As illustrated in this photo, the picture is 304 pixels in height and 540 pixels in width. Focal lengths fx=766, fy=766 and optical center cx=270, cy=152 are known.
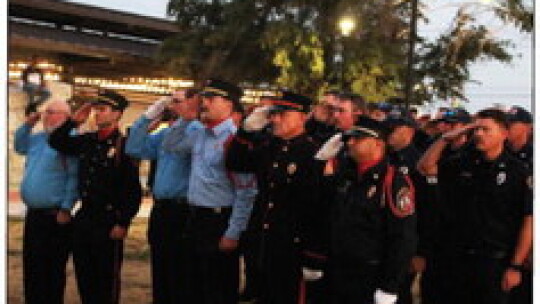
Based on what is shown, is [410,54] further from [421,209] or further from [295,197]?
[295,197]

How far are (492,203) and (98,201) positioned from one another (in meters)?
2.20

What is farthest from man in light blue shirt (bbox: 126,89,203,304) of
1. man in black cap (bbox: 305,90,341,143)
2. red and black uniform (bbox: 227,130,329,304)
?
red and black uniform (bbox: 227,130,329,304)

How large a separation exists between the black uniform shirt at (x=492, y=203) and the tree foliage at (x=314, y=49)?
2656mm

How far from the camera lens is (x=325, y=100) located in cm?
430

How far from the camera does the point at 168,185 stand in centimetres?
442

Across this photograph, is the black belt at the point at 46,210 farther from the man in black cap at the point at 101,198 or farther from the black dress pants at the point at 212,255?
the black dress pants at the point at 212,255

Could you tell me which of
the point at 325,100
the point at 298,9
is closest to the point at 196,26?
the point at 298,9

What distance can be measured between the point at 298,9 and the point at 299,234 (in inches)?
274

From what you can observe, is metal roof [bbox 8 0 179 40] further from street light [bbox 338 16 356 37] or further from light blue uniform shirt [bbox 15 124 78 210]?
street light [bbox 338 16 356 37]

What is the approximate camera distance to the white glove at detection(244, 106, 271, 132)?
12.6ft

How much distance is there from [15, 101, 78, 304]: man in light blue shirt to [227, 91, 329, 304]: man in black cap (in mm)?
1347

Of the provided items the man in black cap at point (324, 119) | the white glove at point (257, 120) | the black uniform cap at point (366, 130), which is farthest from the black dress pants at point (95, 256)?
the black uniform cap at point (366, 130)

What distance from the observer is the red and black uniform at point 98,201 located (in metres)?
4.38

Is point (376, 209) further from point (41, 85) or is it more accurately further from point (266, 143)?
point (41, 85)
